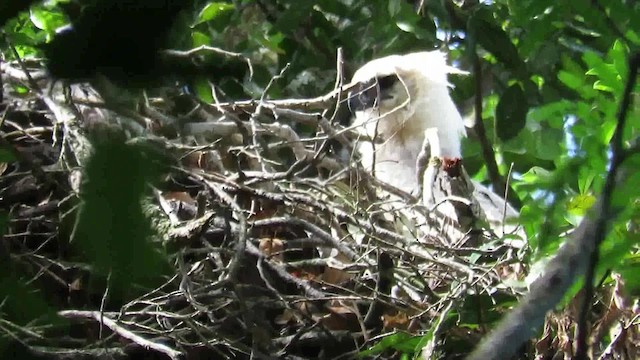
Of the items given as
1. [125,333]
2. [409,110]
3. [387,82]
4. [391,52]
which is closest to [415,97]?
[409,110]

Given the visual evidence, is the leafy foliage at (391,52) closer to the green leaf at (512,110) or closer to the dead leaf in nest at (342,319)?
the green leaf at (512,110)

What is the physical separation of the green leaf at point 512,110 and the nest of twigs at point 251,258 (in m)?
0.21

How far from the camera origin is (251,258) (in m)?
1.41

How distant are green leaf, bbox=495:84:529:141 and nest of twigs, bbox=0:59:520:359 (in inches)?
8.1

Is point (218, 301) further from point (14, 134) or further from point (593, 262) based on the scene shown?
point (593, 262)

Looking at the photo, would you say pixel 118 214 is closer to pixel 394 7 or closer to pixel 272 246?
pixel 394 7

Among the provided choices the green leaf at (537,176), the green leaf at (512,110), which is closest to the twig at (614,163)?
the green leaf at (537,176)

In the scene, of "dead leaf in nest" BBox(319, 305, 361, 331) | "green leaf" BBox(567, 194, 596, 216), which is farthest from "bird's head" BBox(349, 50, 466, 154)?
"green leaf" BBox(567, 194, 596, 216)

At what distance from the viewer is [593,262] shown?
54cm

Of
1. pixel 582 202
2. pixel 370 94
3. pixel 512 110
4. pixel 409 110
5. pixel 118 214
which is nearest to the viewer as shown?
pixel 118 214

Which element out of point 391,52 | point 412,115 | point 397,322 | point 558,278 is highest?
point 558,278

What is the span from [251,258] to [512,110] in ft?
1.69

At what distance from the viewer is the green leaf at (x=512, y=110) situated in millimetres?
1318

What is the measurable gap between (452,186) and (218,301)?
613 millimetres
